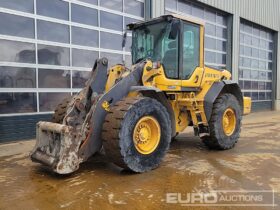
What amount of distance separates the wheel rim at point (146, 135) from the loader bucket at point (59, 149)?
0.98 metres

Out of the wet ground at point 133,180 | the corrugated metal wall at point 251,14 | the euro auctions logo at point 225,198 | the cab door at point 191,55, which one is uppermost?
the corrugated metal wall at point 251,14

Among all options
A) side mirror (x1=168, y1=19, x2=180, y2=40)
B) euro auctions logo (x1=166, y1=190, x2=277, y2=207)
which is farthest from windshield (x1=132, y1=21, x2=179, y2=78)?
euro auctions logo (x1=166, y1=190, x2=277, y2=207)

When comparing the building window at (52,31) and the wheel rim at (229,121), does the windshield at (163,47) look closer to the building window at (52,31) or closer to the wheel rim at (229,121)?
the wheel rim at (229,121)

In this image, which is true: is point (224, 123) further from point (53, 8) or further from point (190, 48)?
point (53, 8)

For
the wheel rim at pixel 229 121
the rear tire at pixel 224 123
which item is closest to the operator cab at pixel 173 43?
the rear tire at pixel 224 123

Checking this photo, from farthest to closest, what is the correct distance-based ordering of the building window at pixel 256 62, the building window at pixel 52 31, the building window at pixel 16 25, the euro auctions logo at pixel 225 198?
the building window at pixel 256 62 → the building window at pixel 52 31 → the building window at pixel 16 25 → the euro auctions logo at pixel 225 198

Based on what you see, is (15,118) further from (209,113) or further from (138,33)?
(209,113)

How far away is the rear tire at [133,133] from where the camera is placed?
456cm

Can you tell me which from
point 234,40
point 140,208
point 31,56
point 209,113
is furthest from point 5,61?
point 234,40

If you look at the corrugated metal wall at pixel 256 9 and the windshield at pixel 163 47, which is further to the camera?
the corrugated metal wall at pixel 256 9

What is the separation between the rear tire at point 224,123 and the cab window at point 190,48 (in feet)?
3.30

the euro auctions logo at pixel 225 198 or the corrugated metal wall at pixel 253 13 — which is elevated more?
the corrugated metal wall at pixel 253 13

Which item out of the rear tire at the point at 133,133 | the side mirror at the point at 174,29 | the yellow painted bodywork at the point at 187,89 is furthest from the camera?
the yellow painted bodywork at the point at 187,89

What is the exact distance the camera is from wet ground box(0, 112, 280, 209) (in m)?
3.83
